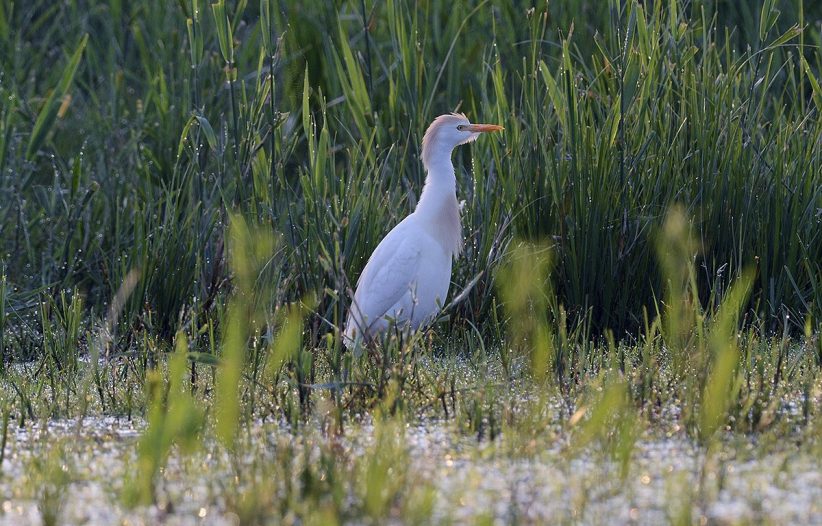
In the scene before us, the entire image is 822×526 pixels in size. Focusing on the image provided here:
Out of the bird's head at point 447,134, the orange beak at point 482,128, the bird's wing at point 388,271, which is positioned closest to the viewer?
the bird's wing at point 388,271

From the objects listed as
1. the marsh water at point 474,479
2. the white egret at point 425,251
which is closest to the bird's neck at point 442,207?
the white egret at point 425,251

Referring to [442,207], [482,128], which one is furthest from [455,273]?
[482,128]

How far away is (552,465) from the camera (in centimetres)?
241

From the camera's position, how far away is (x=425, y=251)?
13.1 ft

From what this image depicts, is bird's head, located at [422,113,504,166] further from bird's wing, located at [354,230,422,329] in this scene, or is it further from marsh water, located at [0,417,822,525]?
marsh water, located at [0,417,822,525]

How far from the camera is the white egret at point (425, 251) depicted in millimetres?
4008

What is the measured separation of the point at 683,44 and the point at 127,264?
2.09m

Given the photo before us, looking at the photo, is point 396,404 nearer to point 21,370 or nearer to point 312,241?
point 312,241

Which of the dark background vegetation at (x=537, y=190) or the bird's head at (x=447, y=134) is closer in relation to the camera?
the dark background vegetation at (x=537, y=190)

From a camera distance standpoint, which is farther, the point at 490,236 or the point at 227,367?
the point at 490,236

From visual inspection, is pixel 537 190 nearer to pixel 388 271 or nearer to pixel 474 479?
pixel 388 271

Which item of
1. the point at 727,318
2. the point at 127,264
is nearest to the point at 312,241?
the point at 127,264

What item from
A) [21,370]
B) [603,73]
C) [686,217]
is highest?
[603,73]

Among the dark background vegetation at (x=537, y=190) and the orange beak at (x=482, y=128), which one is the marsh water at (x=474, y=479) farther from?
the orange beak at (x=482, y=128)
